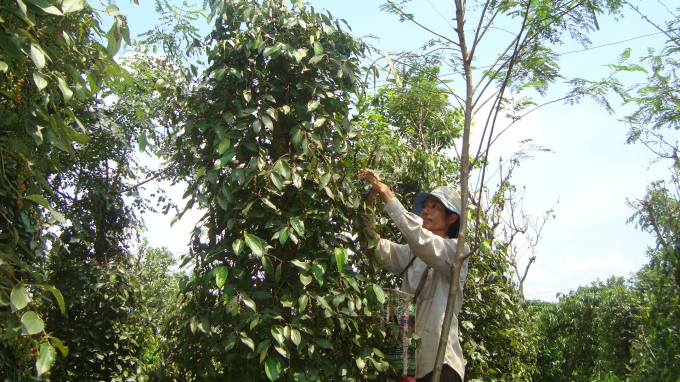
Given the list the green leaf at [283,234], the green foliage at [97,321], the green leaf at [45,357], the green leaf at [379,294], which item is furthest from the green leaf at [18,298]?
the green foliage at [97,321]

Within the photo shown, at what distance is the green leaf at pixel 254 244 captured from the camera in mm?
1628

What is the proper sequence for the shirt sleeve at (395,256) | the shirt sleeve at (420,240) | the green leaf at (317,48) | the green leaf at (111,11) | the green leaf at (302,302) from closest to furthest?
1. the green leaf at (111,11)
2. the green leaf at (302,302)
3. the green leaf at (317,48)
4. the shirt sleeve at (420,240)
5. the shirt sleeve at (395,256)

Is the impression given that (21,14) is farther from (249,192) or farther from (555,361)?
(555,361)

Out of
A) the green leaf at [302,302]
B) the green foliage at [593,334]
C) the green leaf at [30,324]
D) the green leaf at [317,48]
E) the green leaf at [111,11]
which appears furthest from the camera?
the green foliage at [593,334]

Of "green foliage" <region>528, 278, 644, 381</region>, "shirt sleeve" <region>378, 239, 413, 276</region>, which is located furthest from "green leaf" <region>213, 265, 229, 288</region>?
"green foliage" <region>528, 278, 644, 381</region>

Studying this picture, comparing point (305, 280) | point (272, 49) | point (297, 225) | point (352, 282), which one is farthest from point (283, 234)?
point (272, 49)

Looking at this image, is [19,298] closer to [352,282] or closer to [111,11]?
[111,11]

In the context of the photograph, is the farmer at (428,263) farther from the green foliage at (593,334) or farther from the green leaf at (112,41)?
the green foliage at (593,334)

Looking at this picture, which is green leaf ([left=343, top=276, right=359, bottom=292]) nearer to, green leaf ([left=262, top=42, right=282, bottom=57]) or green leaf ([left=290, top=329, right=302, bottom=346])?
green leaf ([left=290, top=329, right=302, bottom=346])

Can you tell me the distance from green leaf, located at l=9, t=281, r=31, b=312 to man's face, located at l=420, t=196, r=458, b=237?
176 centimetres

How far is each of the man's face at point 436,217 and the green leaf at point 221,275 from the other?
1149 millimetres

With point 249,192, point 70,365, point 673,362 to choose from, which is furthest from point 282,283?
point 70,365

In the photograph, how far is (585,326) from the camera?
15.7 m

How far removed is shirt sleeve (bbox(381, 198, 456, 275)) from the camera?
6.73 ft
